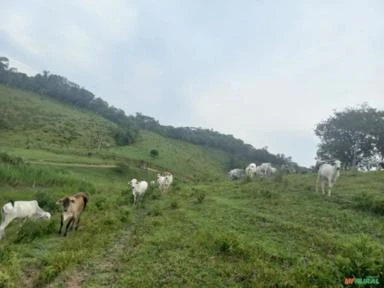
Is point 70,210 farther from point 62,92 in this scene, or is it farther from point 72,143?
point 62,92

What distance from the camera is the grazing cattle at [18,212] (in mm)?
13898

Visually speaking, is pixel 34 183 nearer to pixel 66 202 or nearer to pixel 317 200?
pixel 66 202

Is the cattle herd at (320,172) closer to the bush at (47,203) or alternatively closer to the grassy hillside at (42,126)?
the bush at (47,203)

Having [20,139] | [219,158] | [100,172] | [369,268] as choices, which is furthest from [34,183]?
[219,158]

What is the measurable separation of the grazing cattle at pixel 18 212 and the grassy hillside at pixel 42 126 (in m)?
41.3

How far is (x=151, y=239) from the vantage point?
11227mm

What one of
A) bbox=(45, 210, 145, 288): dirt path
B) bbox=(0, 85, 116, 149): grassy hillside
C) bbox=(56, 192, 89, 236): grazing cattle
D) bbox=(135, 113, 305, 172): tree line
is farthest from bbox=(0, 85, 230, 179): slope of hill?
bbox=(45, 210, 145, 288): dirt path

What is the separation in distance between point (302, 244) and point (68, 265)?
608 centimetres

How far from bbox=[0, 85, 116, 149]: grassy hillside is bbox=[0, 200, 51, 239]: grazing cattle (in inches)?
1624

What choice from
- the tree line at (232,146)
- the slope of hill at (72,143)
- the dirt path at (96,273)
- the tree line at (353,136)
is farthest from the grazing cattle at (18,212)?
the tree line at (232,146)

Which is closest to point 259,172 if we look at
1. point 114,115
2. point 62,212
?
point 62,212

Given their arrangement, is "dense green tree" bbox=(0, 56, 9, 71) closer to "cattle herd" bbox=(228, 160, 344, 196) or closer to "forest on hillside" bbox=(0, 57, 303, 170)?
"forest on hillside" bbox=(0, 57, 303, 170)

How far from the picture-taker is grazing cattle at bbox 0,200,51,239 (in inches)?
547

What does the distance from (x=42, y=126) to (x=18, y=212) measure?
58.6 m
